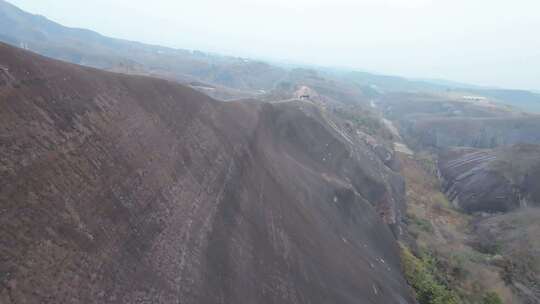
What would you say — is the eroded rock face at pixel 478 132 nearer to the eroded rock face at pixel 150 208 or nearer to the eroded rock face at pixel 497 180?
the eroded rock face at pixel 497 180

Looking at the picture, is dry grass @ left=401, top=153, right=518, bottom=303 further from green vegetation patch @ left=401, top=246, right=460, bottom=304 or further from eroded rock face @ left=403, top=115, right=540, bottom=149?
eroded rock face @ left=403, top=115, right=540, bottom=149

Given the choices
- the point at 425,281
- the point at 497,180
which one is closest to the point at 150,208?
the point at 425,281

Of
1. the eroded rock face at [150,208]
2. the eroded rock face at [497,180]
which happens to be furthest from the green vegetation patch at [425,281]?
the eroded rock face at [497,180]

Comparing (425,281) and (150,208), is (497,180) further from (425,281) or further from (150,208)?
(150,208)

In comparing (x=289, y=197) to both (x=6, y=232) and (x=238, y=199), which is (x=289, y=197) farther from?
(x=6, y=232)

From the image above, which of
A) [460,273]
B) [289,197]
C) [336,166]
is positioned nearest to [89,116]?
[289,197]

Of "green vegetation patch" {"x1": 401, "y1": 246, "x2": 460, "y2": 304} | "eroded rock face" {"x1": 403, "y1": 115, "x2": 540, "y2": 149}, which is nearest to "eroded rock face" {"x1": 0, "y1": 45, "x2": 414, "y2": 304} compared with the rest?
"green vegetation patch" {"x1": 401, "y1": 246, "x2": 460, "y2": 304}
